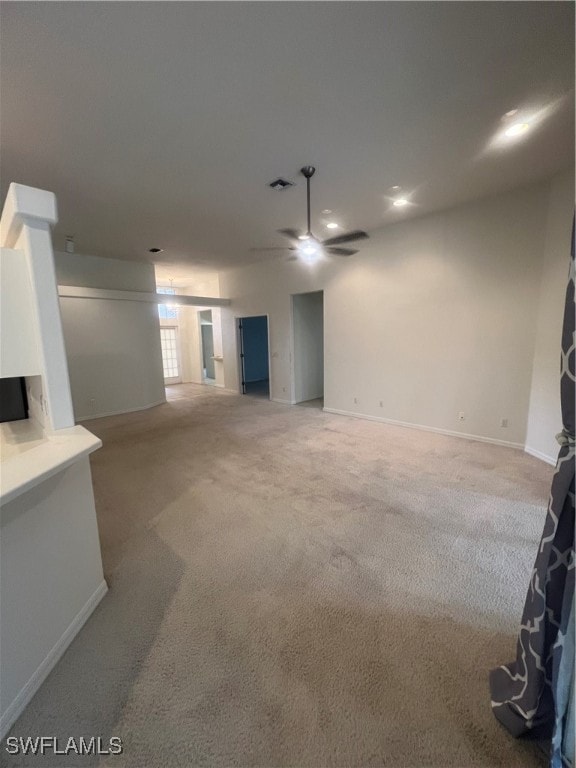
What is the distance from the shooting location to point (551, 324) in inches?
133

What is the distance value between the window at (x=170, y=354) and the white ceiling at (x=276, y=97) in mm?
6024

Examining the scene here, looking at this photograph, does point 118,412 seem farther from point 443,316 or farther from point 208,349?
point 443,316

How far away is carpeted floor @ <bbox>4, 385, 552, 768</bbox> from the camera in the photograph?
1.16m

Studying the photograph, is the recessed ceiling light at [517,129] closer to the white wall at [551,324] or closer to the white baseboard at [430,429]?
the white wall at [551,324]

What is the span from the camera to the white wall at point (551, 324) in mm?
3143

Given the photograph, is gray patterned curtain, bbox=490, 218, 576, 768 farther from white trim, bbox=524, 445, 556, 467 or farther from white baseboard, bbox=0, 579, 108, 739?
white trim, bbox=524, 445, 556, 467

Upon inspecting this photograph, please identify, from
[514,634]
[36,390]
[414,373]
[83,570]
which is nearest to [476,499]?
[514,634]

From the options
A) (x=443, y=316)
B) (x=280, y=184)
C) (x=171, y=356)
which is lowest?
(x=171, y=356)

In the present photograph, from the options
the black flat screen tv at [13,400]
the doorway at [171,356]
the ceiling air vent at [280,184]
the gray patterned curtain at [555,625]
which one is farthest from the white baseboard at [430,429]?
the doorway at [171,356]

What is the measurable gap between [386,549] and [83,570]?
180cm

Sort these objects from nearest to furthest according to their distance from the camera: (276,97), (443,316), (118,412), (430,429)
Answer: (276,97) → (443,316) → (430,429) → (118,412)

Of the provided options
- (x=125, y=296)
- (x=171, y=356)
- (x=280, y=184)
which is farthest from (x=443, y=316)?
(x=171, y=356)

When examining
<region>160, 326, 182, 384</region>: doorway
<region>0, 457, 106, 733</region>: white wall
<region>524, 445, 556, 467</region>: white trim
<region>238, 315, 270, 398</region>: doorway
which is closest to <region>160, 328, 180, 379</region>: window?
<region>160, 326, 182, 384</region>: doorway

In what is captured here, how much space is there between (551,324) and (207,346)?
796 centimetres
